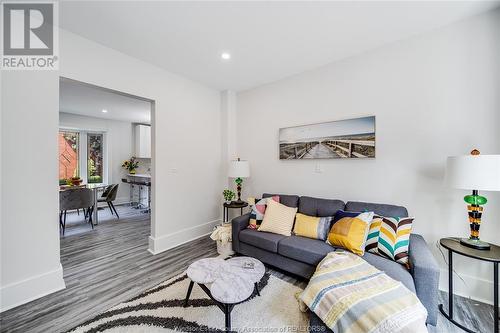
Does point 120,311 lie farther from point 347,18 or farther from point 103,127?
point 103,127

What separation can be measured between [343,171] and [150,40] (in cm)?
289

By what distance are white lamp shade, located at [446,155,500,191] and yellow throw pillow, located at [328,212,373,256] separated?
2.52 ft

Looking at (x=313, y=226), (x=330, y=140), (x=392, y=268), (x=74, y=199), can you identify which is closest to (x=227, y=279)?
(x=313, y=226)

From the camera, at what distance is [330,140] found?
9.35ft

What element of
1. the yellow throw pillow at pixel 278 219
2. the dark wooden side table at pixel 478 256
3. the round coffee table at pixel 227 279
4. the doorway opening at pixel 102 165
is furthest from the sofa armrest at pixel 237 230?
the dark wooden side table at pixel 478 256

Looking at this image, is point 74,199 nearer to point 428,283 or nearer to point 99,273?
point 99,273

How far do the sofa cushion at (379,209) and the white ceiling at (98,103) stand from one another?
360 centimetres

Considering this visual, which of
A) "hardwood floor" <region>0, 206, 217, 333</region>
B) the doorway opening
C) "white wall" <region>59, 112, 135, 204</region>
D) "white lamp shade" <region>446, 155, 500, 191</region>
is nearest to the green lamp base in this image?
"white lamp shade" <region>446, 155, 500, 191</region>

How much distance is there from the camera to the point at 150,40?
2350mm

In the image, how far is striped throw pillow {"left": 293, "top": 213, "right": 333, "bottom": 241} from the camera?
7.75 feet

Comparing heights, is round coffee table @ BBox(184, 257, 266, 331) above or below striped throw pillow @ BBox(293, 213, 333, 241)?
below

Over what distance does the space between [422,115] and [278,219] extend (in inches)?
78.7

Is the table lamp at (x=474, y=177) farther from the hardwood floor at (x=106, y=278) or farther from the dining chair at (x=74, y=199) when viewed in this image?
the dining chair at (x=74, y=199)

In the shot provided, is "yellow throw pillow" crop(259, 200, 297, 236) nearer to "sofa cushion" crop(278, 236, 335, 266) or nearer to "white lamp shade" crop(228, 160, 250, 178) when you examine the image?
"sofa cushion" crop(278, 236, 335, 266)
